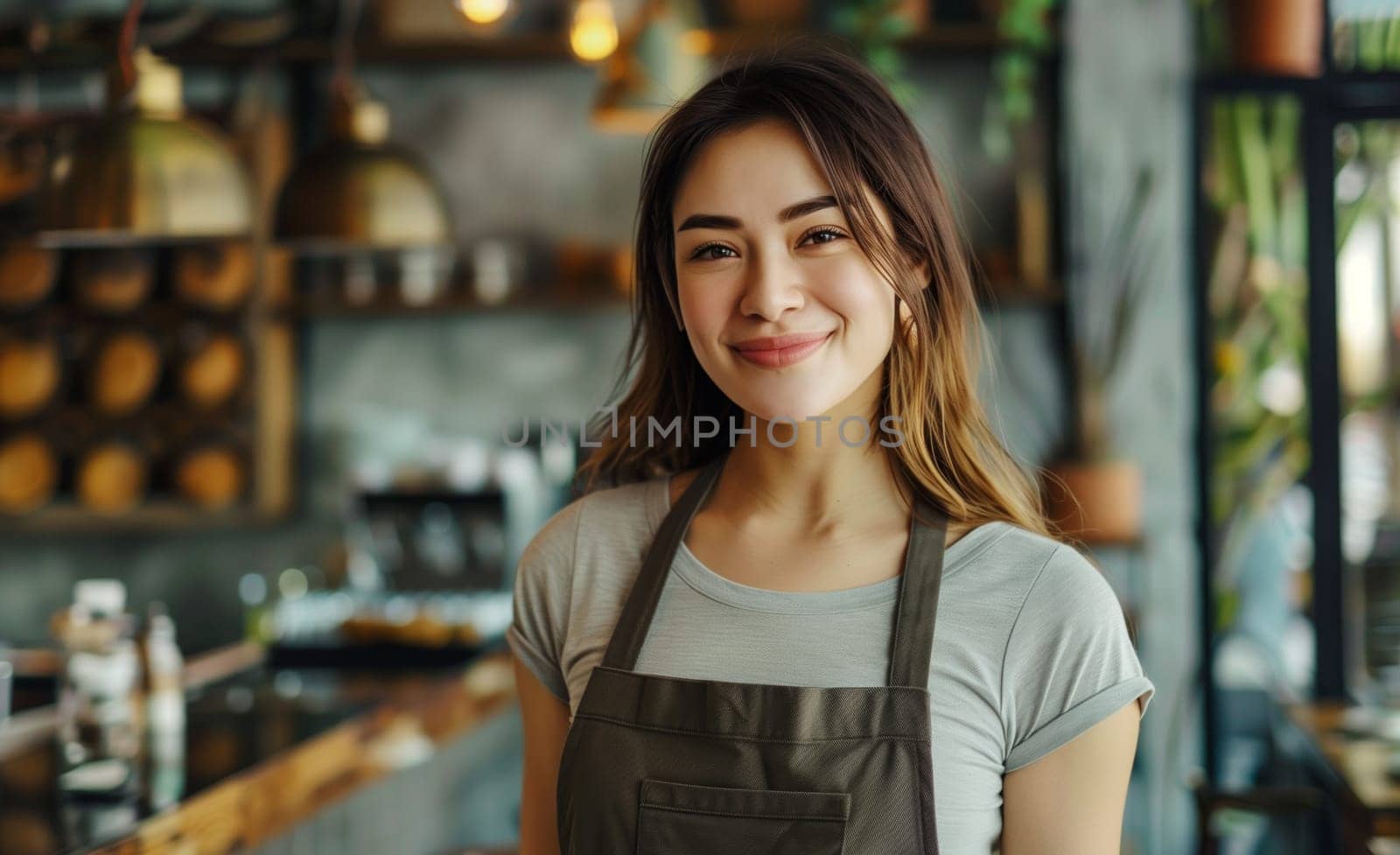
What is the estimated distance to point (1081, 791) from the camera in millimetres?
1183

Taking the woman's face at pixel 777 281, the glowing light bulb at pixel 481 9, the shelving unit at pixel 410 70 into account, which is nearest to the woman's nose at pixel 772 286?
the woman's face at pixel 777 281

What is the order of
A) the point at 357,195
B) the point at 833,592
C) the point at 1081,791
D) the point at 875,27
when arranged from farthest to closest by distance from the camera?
1. the point at 875,27
2. the point at 357,195
3. the point at 833,592
4. the point at 1081,791

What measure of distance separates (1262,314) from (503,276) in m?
2.53

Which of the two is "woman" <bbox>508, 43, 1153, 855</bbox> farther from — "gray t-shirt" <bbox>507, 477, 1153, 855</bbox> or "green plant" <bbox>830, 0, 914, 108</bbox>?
"green plant" <bbox>830, 0, 914, 108</bbox>

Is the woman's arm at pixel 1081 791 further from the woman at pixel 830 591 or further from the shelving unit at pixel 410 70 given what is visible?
the shelving unit at pixel 410 70

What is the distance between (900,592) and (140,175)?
1.82 m

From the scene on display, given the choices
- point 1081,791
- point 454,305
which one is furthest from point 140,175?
point 454,305

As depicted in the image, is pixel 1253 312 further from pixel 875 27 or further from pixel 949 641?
pixel 949 641

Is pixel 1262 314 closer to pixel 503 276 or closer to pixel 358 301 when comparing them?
pixel 503 276

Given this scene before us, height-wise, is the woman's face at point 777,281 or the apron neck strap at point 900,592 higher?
the woman's face at point 777,281

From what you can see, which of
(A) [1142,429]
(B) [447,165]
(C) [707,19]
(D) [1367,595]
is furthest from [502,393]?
(D) [1367,595]

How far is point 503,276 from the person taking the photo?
471cm

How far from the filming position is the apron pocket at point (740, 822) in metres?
1.19

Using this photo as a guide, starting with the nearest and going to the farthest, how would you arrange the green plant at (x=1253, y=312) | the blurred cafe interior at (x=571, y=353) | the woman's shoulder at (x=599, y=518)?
1. the woman's shoulder at (x=599, y=518)
2. the blurred cafe interior at (x=571, y=353)
3. the green plant at (x=1253, y=312)
